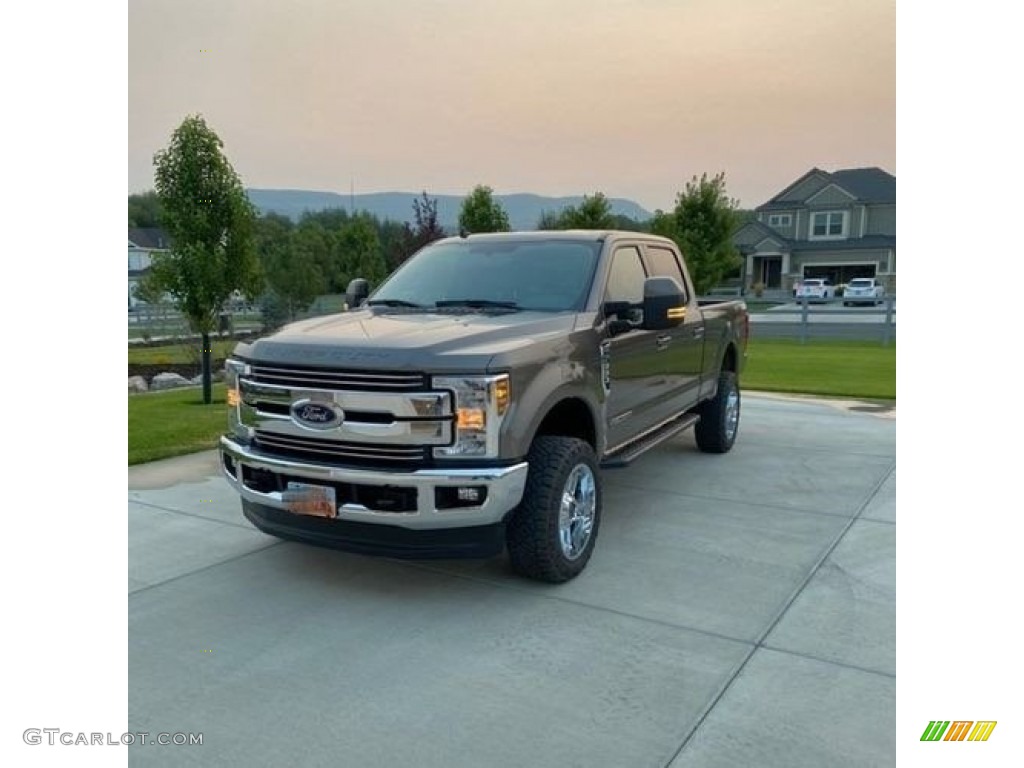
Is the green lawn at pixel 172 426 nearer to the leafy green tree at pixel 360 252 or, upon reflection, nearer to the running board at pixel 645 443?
the running board at pixel 645 443

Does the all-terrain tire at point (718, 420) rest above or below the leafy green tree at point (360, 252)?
below

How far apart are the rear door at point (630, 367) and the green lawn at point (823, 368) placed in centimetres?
712

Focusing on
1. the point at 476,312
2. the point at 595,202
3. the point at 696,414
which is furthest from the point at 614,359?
the point at 595,202

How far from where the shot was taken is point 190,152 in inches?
412

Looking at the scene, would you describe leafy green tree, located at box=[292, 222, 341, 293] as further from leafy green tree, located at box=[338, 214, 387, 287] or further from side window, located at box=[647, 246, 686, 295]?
side window, located at box=[647, 246, 686, 295]

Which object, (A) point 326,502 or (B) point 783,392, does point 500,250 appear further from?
(B) point 783,392

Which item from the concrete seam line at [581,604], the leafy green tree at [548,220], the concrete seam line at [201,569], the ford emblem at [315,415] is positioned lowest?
the concrete seam line at [581,604]

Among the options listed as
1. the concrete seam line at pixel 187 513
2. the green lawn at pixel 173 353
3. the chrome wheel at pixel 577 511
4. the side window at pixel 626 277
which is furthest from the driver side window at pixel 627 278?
the green lawn at pixel 173 353

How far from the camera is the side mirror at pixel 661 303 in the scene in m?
5.15

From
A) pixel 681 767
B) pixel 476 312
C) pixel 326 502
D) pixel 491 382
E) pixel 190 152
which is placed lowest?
pixel 681 767

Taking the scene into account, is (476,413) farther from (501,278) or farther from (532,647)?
(501,278)

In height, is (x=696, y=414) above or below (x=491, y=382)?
below

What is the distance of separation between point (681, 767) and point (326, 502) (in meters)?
2.12

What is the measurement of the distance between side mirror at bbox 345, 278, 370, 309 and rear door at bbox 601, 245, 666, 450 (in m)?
1.94
